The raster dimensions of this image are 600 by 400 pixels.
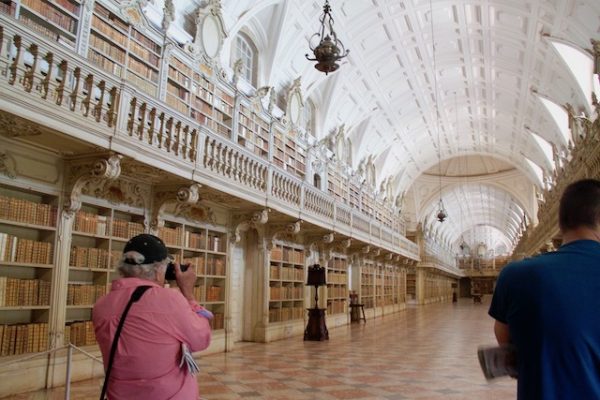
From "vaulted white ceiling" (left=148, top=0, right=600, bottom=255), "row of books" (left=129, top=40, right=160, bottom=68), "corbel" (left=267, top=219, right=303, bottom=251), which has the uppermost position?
"vaulted white ceiling" (left=148, top=0, right=600, bottom=255)

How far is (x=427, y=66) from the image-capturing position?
2030 centimetres

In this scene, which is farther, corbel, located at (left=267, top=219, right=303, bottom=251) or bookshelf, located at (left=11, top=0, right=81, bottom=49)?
corbel, located at (left=267, top=219, right=303, bottom=251)

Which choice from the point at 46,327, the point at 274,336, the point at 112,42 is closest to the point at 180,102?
the point at 112,42

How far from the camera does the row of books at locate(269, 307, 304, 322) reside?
1242 centimetres

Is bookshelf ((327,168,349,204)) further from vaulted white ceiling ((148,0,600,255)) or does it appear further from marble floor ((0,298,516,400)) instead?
marble floor ((0,298,516,400))

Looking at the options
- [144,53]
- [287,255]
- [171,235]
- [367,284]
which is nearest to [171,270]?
[171,235]

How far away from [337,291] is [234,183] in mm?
9633

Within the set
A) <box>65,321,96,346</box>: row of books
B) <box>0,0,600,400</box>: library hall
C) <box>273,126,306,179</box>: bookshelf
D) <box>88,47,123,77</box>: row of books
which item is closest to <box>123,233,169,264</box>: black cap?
<box>0,0,600,400</box>: library hall

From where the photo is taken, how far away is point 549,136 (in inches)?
881

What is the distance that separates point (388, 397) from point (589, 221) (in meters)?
4.63

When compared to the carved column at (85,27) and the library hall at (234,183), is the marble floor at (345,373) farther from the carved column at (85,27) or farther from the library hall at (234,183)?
the carved column at (85,27)

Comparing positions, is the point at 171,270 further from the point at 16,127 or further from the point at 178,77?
the point at 178,77

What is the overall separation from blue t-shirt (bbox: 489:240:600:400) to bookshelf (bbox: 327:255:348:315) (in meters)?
14.8

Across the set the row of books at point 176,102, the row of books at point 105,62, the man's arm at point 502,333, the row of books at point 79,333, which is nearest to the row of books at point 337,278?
the row of books at point 176,102
